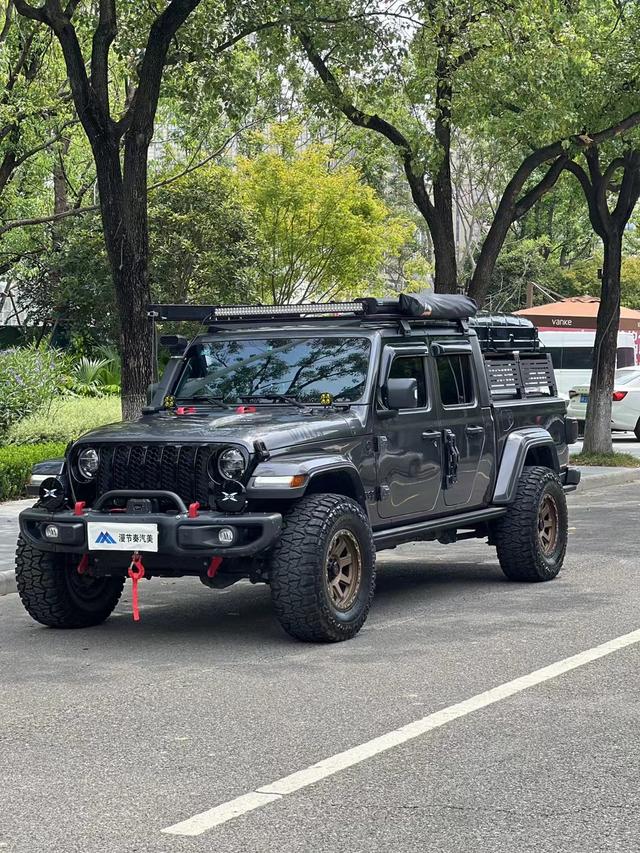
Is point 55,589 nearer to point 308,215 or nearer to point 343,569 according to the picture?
point 343,569

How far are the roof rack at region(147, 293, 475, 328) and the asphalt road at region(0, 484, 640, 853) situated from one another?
80.6 inches

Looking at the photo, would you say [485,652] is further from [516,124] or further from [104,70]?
[516,124]

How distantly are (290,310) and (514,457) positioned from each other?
217 centimetres

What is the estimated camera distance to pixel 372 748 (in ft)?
19.5

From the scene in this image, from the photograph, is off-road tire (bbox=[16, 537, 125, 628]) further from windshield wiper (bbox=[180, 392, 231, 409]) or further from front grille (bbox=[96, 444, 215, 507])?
windshield wiper (bbox=[180, 392, 231, 409])

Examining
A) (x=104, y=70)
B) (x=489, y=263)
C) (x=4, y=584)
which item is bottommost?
(x=4, y=584)

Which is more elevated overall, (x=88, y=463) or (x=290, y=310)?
(x=290, y=310)

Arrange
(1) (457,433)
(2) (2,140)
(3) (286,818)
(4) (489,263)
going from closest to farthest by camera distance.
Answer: (3) (286,818)
(1) (457,433)
(4) (489,263)
(2) (2,140)

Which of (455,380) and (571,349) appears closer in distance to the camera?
(455,380)

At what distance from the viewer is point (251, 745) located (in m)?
6.01

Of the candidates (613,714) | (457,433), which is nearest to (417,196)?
(457,433)

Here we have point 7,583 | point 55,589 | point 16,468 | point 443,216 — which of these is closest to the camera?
point 55,589

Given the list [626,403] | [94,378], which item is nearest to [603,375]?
[626,403]

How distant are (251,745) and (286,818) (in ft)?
3.43
